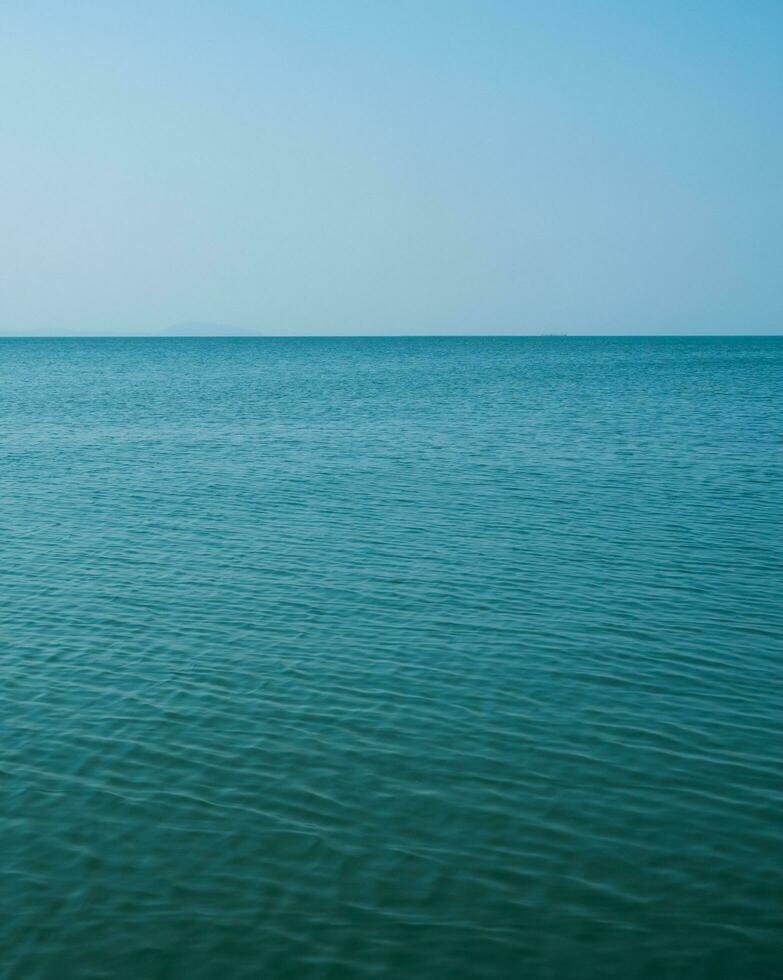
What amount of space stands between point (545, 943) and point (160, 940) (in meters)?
5.21

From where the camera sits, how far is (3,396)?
11256 centimetres

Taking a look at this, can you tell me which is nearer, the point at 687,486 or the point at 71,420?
the point at 687,486

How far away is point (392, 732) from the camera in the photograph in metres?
20.0

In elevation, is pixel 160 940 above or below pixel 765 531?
below

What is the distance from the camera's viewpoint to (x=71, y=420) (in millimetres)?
81562

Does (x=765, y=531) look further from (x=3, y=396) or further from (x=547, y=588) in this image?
(x=3, y=396)

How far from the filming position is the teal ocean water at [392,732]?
1378 cm

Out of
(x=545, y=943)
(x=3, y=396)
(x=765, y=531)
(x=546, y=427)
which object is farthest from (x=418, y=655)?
(x=3, y=396)

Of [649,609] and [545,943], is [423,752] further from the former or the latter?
[649,609]

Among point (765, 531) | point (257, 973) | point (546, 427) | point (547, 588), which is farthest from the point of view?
point (546, 427)

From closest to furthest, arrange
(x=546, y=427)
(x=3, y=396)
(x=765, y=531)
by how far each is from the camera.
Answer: (x=765, y=531) → (x=546, y=427) → (x=3, y=396)

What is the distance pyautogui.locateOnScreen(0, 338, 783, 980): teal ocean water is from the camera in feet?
45.2

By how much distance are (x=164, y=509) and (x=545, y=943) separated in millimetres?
31982

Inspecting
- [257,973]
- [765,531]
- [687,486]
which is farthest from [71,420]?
[257,973]
